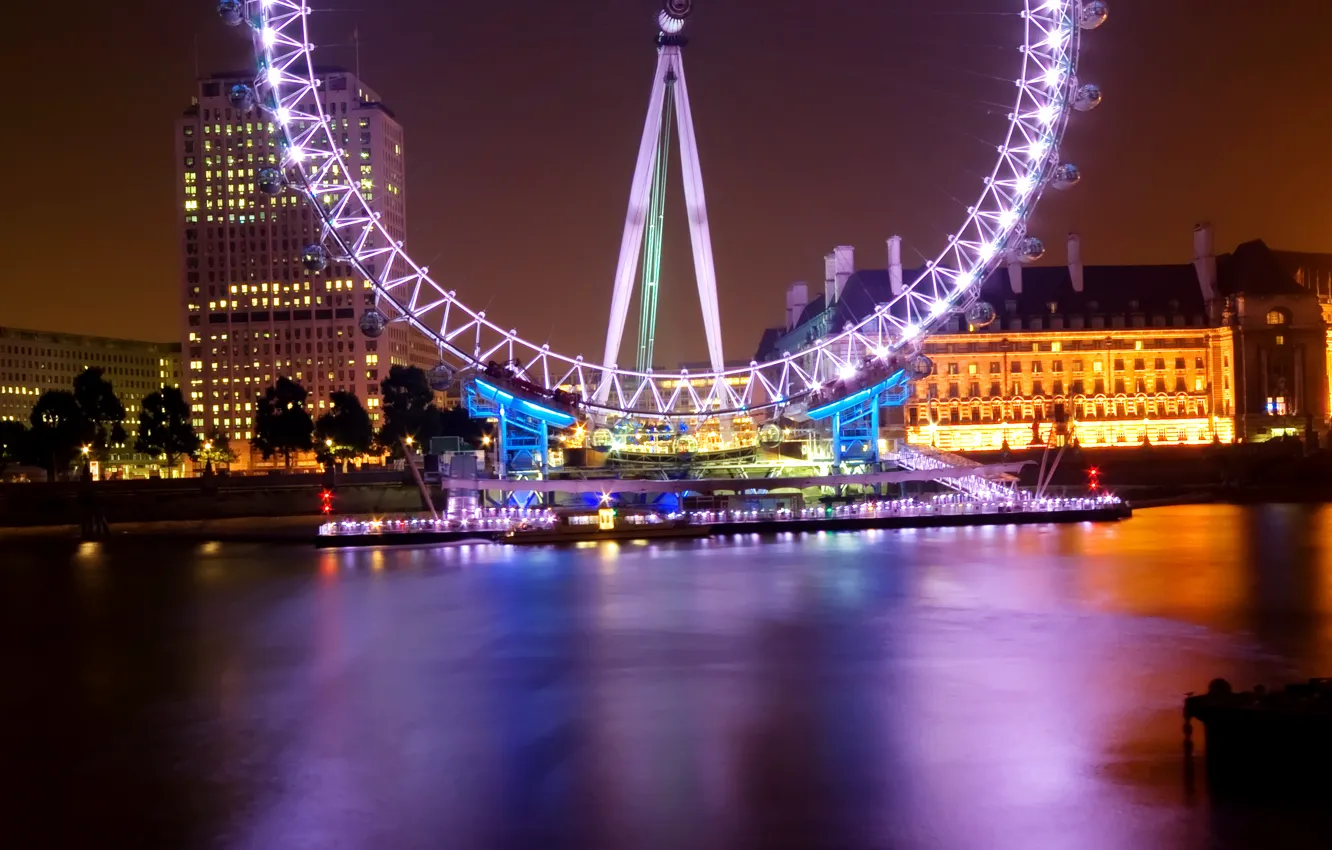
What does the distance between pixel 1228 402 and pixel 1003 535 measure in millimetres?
52817

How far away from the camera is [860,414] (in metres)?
58.6

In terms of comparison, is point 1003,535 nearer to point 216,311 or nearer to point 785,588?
point 785,588

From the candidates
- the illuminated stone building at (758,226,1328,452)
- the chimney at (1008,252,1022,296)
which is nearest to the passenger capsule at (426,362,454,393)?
the illuminated stone building at (758,226,1328,452)

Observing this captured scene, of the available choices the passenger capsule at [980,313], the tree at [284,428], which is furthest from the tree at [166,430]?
the passenger capsule at [980,313]

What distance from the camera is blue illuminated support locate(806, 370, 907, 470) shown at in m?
56.4

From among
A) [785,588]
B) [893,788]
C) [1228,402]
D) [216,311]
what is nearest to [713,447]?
[785,588]

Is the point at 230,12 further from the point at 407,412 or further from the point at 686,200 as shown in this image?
the point at 407,412

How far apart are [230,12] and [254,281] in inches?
4625

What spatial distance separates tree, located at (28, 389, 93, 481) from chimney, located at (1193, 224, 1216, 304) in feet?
271

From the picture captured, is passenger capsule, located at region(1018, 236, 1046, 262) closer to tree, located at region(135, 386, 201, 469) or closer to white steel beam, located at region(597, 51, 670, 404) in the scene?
white steel beam, located at region(597, 51, 670, 404)

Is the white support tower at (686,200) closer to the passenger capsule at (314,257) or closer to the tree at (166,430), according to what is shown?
the passenger capsule at (314,257)

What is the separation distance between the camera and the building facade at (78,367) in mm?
146375

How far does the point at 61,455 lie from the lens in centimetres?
8994

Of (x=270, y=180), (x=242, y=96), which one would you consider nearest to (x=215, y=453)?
(x=270, y=180)
